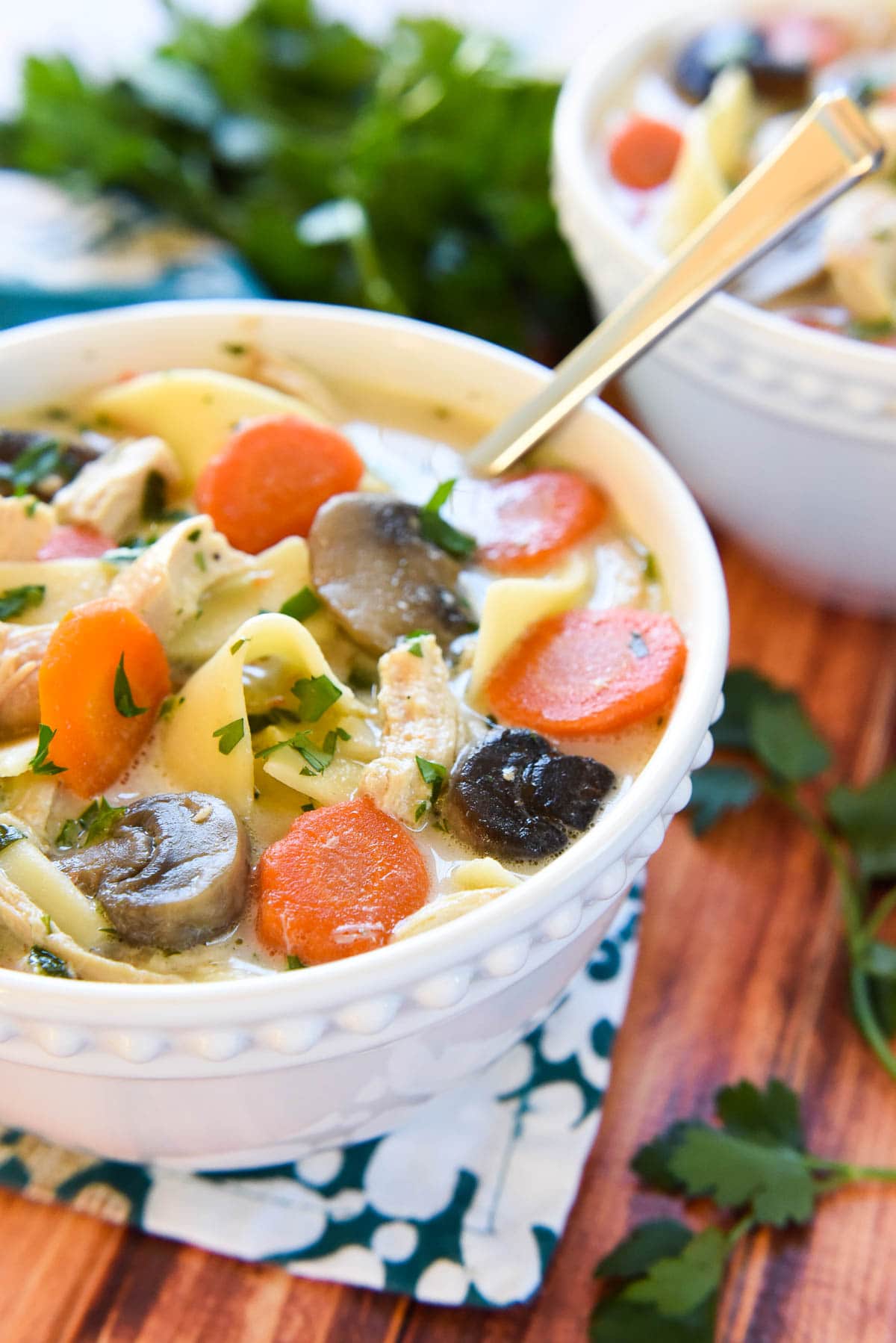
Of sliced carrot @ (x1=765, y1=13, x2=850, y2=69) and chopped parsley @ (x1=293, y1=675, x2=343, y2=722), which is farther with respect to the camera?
sliced carrot @ (x1=765, y1=13, x2=850, y2=69)

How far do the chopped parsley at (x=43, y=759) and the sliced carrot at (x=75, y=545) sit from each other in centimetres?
51

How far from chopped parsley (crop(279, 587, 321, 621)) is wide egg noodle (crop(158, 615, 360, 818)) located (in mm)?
121

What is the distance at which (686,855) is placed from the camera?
2855 millimetres

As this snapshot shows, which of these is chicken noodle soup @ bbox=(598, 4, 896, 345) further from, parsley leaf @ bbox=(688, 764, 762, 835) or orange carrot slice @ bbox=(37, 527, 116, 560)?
orange carrot slice @ bbox=(37, 527, 116, 560)

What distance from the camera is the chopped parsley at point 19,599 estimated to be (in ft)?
7.64

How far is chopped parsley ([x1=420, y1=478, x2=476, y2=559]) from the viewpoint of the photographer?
2502 millimetres

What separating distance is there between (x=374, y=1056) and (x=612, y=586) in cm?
107

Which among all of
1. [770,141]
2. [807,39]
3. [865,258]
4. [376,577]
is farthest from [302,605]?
[807,39]

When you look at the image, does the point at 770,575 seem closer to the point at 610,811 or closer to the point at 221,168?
the point at 610,811

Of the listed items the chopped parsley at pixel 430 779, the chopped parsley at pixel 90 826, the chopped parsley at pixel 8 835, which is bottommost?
the chopped parsley at pixel 90 826

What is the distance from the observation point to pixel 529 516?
265cm

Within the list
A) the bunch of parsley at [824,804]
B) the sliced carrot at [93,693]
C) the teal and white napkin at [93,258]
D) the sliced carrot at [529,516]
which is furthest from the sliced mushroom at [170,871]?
the teal and white napkin at [93,258]

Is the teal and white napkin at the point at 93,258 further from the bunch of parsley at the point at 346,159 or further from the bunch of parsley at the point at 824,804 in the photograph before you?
the bunch of parsley at the point at 824,804

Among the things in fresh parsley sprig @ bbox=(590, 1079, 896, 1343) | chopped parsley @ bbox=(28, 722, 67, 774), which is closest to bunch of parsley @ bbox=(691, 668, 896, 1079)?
fresh parsley sprig @ bbox=(590, 1079, 896, 1343)
